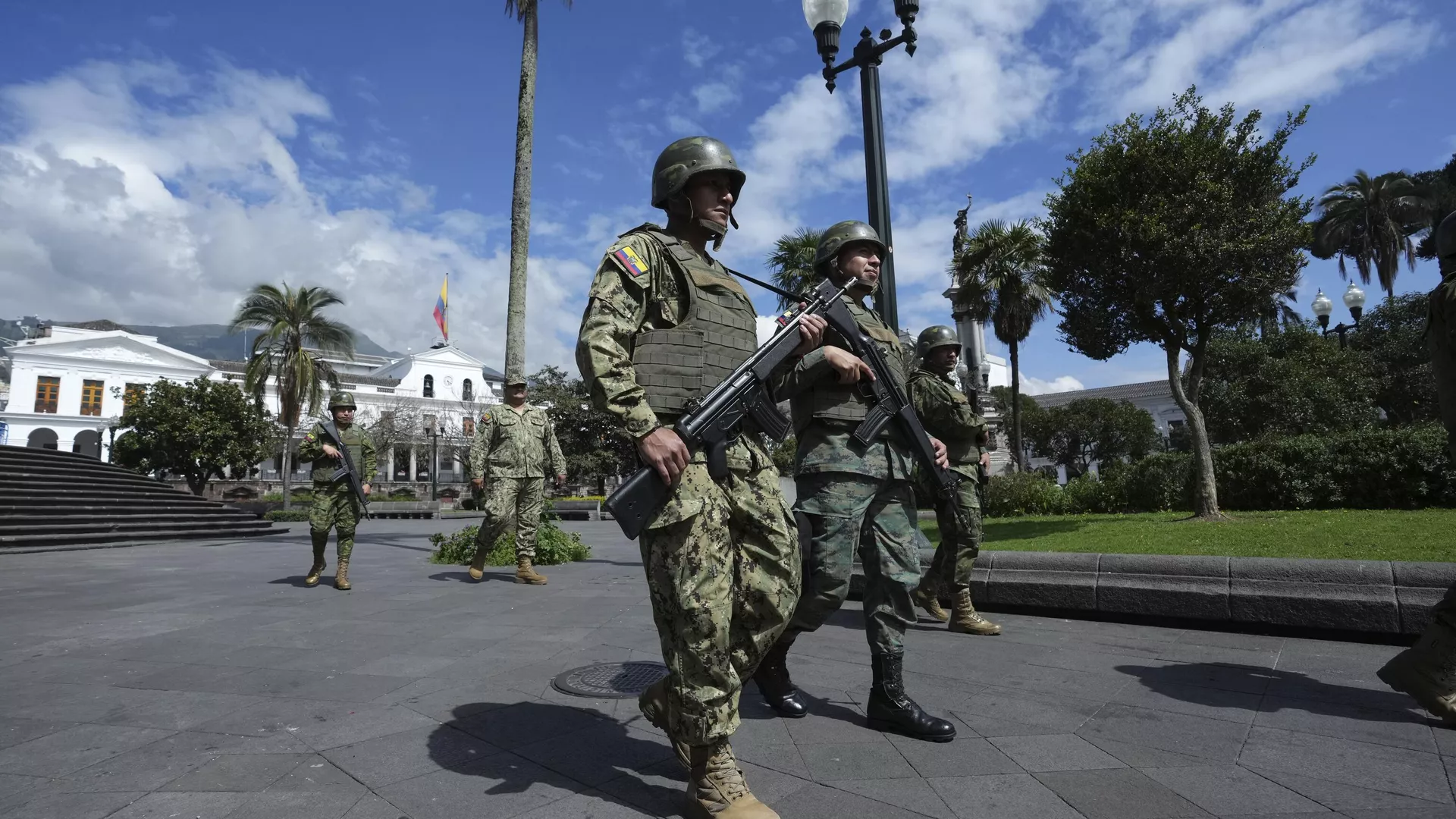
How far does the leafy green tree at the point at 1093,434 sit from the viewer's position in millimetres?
50094

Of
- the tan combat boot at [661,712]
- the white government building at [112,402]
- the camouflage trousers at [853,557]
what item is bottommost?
the tan combat boot at [661,712]

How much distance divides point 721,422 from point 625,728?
1514 millimetres

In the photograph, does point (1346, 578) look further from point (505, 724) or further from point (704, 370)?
point (505, 724)

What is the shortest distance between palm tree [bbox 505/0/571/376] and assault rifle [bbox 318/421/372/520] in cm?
258

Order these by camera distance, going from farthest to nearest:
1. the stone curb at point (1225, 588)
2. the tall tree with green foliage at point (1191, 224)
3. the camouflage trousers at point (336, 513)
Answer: the tall tree with green foliage at point (1191, 224)
the camouflage trousers at point (336, 513)
the stone curb at point (1225, 588)

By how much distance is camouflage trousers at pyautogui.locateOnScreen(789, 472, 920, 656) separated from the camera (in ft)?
11.0

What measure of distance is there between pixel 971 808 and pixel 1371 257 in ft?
153

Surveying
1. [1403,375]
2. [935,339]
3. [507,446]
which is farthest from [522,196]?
[1403,375]

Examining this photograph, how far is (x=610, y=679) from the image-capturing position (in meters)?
3.99

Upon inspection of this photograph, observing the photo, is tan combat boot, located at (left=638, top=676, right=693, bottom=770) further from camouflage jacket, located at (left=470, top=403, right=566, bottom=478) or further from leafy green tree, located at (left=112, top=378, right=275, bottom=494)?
leafy green tree, located at (left=112, top=378, right=275, bottom=494)

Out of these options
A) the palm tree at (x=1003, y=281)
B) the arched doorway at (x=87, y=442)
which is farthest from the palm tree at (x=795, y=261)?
the arched doorway at (x=87, y=442)

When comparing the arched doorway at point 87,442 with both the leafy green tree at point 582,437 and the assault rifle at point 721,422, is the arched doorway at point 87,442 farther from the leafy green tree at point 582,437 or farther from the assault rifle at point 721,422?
the assault rifle at point 721,422

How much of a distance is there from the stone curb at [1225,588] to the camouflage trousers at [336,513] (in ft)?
16.7

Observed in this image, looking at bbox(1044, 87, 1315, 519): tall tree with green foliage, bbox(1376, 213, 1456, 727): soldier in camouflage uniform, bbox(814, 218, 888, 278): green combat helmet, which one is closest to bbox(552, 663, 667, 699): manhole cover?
bbox(814, 218, 888, 278): green combat helmet
